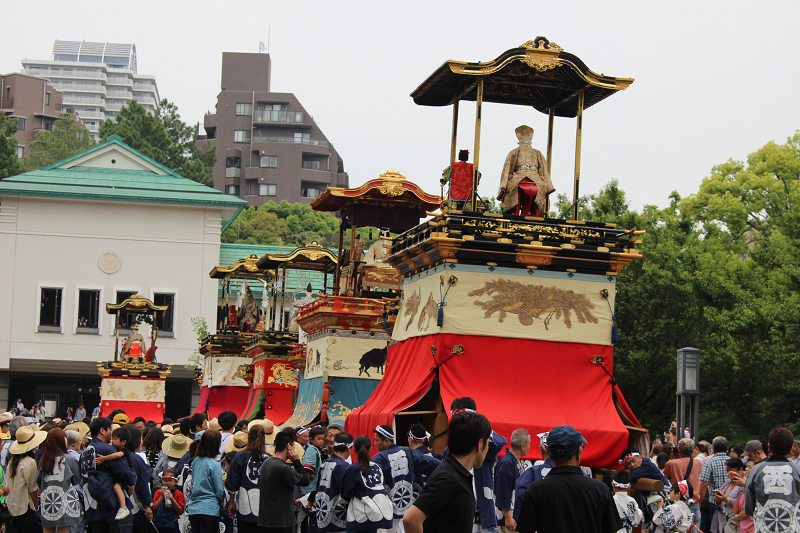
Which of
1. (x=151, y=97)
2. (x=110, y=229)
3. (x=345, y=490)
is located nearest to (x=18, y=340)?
(x=110, y=229)

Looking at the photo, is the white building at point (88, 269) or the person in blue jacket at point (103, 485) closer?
the person in blue jacket at point (103, 485)

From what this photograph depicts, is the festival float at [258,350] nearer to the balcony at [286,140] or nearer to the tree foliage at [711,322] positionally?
the tree foliage at [711,322]

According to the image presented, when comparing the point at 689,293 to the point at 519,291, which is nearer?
the point at 519,291

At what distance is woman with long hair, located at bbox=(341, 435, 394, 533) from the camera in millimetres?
11234

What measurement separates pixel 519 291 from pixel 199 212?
40928 millimetres

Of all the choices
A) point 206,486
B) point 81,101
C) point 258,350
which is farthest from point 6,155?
point 81,101

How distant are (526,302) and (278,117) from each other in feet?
282

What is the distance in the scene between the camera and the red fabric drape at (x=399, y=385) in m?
15.3

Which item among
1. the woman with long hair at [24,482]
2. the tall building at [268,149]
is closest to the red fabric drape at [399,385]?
the woman with long hair at [24,482]

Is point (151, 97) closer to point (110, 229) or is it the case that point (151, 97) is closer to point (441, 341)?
point (110, 229)

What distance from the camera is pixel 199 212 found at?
178ft

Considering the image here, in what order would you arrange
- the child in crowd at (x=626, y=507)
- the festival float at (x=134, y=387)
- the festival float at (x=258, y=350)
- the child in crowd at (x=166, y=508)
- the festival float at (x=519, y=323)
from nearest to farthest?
the child in crowd at (x=626, y=507)
the child in crowd at (x=166, y=508)
the festival float at (x=519, y=323)
the festival float at (x=258, y=350)
the festival float at (x=134, y=387)

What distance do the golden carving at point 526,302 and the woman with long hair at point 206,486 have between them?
507 cm

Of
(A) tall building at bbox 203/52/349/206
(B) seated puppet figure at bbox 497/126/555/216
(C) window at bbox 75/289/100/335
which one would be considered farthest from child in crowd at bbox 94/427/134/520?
(A) tall building at bbox 203/52/349/206
